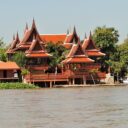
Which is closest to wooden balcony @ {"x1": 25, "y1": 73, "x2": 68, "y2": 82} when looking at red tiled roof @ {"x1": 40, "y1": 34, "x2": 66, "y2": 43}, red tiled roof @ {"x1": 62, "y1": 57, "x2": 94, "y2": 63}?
red tiled roof @ {"x1": 62, "y1": 57, "x2": 94, "y2": 63}

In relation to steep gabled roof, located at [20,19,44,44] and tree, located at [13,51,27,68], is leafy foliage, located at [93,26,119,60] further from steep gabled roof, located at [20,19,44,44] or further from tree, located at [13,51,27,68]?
tree, located at [13,51,27,68]

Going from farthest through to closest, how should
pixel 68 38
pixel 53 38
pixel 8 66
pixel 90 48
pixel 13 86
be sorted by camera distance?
pixel 53 38, pixel 68 38, pixel 90 48, pixel 8 66, pixel 13 86

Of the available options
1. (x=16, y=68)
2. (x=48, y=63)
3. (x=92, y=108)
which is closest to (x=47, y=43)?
(x=48, y=63)

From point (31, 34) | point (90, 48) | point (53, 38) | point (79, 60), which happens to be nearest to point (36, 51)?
point (31, 34)

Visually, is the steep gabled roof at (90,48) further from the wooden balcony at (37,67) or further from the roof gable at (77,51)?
the wooden balcony at (37,67)

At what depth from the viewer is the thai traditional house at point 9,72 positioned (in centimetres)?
5418

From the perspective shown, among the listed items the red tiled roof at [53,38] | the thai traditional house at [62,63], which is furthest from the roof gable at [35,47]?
the red tiled roof at [53,38]

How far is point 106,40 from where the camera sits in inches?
2403

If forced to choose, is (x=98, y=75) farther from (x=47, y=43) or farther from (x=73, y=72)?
(x=47, y=43)

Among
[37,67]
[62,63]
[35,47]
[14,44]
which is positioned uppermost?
[14,44]

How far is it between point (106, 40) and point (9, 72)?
12110mm

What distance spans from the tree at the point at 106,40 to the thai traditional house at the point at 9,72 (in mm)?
10825

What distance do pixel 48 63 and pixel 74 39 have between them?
21.0 feet

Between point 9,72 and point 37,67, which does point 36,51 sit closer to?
point 37,67
